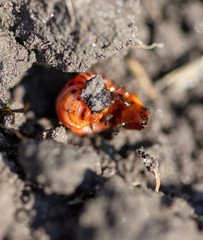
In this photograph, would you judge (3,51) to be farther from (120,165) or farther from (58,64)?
(120,165)

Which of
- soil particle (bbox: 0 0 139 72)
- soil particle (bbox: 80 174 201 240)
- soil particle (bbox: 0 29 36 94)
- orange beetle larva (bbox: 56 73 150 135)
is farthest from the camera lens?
orange beetle larva (bbox: 56 73 150 135)

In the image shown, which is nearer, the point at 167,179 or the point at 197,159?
the point at 167,179

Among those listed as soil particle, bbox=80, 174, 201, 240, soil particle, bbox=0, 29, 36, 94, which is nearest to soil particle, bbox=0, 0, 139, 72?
soil particle, bbox=0, 29, 36, 94

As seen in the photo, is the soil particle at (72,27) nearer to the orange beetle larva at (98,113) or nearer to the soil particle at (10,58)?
the soil particle at (10,58)

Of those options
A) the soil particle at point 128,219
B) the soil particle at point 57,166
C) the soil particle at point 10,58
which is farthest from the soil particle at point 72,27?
the soil particle at point 128,219

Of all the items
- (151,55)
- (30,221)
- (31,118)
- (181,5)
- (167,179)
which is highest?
(181,5)

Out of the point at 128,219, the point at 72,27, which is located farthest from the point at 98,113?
the point at 128,219

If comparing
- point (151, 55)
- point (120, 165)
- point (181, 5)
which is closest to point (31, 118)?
point (120, 165)

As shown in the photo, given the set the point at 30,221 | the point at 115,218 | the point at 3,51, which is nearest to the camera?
the point at 115,218

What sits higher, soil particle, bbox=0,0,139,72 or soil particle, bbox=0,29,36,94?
soil particle, bbox=0,0,139,72

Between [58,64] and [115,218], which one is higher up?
[58,64]

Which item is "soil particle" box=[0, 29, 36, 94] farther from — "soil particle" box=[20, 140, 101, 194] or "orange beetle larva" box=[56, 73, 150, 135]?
"soil particle" box=[20, 140, 101, 194]
